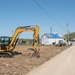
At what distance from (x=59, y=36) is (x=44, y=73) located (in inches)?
3195

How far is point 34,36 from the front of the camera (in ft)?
76.8

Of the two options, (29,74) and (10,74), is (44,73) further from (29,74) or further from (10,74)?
(10,74)

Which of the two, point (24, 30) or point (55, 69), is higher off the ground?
point (24, 30)

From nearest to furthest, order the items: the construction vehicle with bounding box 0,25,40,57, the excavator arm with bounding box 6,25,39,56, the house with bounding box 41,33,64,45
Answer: the construction vehicle with bounding box 0,25,40,57 → the excavator arm with bounding box 6,25,39,56 → the house with bounding box 41,33,64,45

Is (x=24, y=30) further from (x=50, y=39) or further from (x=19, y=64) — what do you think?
(x=50, y=39)

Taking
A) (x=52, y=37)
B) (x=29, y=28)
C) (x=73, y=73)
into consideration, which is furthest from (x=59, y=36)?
(x=73, y=73)

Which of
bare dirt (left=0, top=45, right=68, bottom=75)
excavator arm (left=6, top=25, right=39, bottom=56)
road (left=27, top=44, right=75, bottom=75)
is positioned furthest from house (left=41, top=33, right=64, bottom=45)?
road (left=27, top=44, right=75, bottom=75)

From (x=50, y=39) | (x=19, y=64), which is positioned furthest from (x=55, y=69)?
(x=50, y=39)

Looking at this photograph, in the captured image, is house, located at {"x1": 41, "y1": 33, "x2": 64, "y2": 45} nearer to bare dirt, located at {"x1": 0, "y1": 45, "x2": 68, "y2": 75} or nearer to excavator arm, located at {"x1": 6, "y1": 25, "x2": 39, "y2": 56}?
excavator arm, located at {"x1": 6, "y1": 25, "x2": 39, "y2": 56}

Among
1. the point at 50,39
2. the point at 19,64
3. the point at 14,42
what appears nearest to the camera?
the point at 19,64

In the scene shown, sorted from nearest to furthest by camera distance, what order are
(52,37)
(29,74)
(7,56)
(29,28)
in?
1. (29,74)
2. (7,56)
3. (29,28)
4. (52,37)

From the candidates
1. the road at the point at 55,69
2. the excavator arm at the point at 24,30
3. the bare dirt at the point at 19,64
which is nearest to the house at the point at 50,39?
the excavator arm at the point at 24,30

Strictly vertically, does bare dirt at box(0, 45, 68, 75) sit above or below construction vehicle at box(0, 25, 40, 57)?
below

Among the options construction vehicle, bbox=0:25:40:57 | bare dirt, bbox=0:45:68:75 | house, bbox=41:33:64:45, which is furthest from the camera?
house, bbox=41:33:64:45
